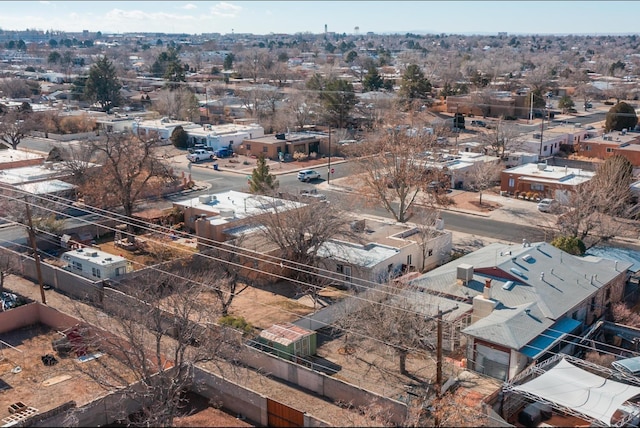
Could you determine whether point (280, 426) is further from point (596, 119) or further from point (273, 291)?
point (596, 119)

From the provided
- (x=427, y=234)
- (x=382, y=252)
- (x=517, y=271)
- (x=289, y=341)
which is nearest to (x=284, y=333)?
(x=289, y=341)

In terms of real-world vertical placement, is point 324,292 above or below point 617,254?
below

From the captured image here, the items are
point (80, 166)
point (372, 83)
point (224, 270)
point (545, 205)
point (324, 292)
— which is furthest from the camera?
point (372, 83)

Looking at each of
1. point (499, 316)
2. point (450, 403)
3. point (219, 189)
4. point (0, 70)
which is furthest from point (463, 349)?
point (0, 70)

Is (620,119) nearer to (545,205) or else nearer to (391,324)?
(545,205)

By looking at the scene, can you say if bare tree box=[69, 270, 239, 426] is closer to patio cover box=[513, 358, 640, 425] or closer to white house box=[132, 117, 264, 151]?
Result: patio cover box=[513, 358, 640, 425]

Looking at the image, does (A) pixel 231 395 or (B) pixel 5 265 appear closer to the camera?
(A) pixel 231 395

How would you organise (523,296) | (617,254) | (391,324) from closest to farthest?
(391,324) → (523,296) → (617,254)
